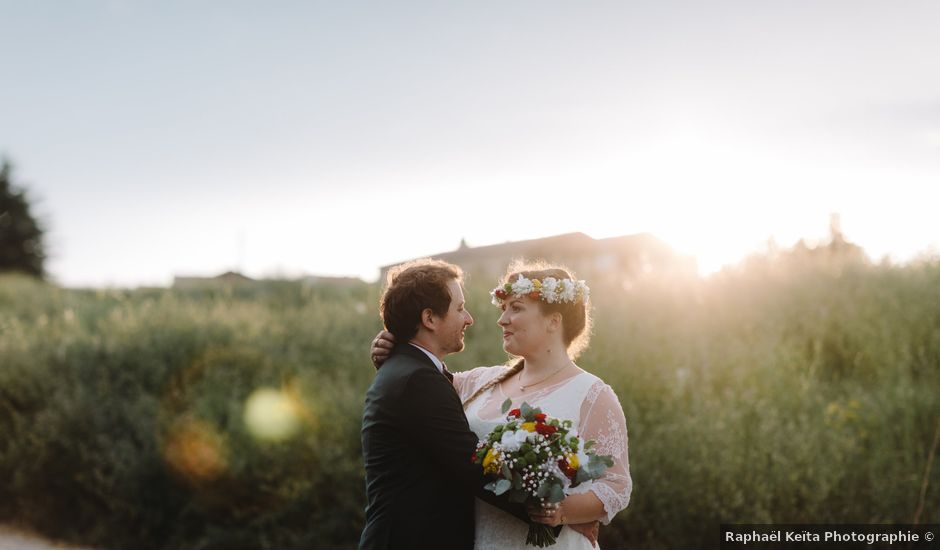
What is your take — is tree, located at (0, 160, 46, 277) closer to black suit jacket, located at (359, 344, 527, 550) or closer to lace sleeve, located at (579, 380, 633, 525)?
black suit jacket, located at (359, 344, 527, 550)

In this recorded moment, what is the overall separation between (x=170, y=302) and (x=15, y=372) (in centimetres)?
303

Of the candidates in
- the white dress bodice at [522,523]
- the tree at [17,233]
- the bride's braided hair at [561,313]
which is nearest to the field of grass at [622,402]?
the bride's braided hair at [561,313]

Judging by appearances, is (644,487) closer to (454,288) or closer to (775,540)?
(775,540)

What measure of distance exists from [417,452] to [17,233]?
142 feet

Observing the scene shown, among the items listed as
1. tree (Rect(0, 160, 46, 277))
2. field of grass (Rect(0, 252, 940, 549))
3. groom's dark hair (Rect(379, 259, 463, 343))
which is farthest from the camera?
tree (Rect(0, 160, 46, 277))

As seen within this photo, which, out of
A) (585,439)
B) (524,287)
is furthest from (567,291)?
(585,439)

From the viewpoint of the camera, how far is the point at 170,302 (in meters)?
13.2

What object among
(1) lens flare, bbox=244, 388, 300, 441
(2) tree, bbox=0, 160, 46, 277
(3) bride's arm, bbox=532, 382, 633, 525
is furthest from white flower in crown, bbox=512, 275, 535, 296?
(2) tree, bbox=0, 160, 46, 277

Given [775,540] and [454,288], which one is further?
[775,540]

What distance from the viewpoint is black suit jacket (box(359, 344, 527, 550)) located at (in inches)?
115

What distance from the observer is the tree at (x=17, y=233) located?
38312mm

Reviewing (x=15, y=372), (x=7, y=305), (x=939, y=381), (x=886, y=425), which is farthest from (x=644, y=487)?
(x=7, y=305)

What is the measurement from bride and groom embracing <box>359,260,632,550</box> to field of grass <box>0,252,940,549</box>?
3396mm

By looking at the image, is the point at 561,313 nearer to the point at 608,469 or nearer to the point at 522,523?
the point at 608,469
